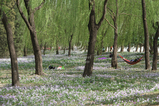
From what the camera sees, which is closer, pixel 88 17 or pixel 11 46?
pixel 11 46

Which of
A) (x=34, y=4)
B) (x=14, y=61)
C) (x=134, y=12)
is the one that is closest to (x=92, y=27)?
(x=34, y=4)

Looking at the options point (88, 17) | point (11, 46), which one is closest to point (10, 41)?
point (11, 46)

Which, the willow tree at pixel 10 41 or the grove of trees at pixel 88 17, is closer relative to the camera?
the willow tree at pixel 10 41

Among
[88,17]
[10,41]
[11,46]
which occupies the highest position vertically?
[88,17]

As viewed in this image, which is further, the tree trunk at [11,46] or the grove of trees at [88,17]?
the grove of trees at [88,17]

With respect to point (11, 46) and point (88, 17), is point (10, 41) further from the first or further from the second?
point (88, 17)

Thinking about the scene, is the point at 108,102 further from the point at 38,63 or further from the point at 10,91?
the point at 38,63

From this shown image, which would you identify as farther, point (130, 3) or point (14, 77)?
point (130, 3)

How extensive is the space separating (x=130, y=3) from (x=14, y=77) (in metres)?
12.8

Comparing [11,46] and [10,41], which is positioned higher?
[10,41]

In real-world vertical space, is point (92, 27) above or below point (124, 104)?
above

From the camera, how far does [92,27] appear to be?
11117 millimetres

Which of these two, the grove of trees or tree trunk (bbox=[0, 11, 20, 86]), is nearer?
tree trunk (bbox=[0, 11, 20, 86])

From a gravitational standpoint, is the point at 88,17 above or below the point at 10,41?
above
